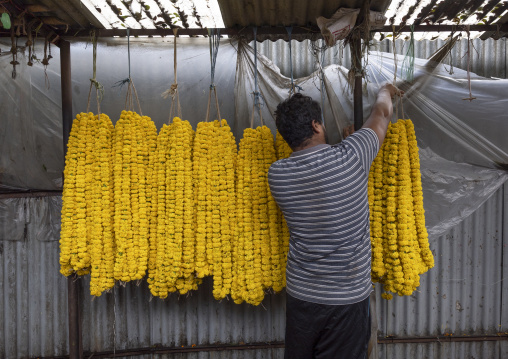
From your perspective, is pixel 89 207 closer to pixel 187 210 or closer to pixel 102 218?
pixel 102 218

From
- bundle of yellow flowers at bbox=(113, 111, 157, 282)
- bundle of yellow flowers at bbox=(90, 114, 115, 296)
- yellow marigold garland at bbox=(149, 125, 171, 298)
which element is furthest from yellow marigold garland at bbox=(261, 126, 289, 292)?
bundle of yellow flowers at bbox=(90, 114, 115, 296)

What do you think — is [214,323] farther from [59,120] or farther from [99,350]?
[59,120]

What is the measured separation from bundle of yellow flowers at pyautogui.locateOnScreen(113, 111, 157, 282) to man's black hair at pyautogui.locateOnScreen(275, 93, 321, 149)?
3.53 feet

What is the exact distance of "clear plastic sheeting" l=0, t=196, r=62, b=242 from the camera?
3.01 metres

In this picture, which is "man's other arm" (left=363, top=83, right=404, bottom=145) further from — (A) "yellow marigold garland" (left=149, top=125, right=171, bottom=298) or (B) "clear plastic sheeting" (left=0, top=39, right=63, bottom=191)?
(B) "clear plastic sheeting" (left=0, top=39, right=63, bottom=191)

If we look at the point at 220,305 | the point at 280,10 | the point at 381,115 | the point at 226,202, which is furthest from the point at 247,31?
the point at 220,305

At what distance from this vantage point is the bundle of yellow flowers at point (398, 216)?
1.94m

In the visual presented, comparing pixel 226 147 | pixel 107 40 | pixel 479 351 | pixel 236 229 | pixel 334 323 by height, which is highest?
pixel 107 40

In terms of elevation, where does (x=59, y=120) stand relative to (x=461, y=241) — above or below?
above

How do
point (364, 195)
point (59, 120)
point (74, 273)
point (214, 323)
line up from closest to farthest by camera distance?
point (364, 195) → point (74, 273) → point (59, 120) → point (214, 323)

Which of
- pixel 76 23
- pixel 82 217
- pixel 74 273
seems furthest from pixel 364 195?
pixel 76 23

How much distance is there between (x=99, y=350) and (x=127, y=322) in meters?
0.44

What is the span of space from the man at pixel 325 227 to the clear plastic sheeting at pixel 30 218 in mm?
2582

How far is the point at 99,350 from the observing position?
3154 mm
